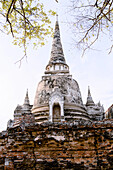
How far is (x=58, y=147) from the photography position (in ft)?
14.7

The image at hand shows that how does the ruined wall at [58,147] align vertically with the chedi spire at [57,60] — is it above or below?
below

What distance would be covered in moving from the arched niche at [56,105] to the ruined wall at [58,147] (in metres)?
7.38

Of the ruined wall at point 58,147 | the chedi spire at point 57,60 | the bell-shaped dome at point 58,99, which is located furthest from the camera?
the chedi spire at point 57,60

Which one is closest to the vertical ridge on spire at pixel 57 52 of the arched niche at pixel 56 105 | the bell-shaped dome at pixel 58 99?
the bell-shaped dome at pixel 58 99

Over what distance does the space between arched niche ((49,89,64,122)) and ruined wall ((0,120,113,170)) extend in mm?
7378

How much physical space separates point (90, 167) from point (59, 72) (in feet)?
41.5

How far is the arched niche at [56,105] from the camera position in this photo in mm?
12143

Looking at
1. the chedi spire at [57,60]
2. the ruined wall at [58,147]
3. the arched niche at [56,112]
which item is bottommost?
the ruined wall at [58,147]

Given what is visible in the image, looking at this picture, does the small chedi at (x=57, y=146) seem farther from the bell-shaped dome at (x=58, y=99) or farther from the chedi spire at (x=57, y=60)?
the chedi spire at (x=57, y=60)

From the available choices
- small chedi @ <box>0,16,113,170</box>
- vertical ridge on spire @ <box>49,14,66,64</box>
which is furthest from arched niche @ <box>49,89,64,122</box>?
small chedi @ <box>0,16,113,170</box>

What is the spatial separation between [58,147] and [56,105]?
8298mm

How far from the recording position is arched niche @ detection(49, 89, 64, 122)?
12143 millimetres

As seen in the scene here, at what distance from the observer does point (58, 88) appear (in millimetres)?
13445

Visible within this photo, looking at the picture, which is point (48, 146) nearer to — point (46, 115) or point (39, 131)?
point (39, 131)
